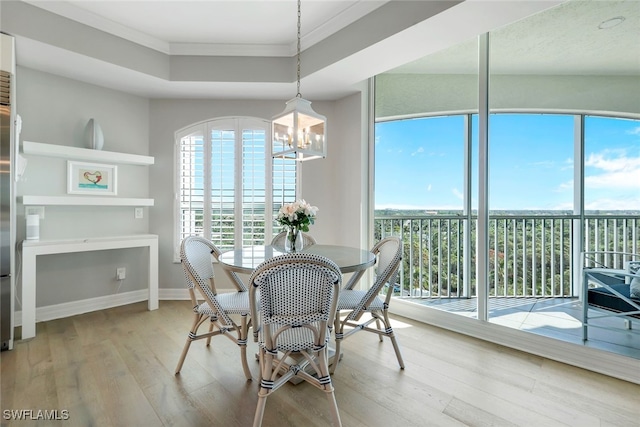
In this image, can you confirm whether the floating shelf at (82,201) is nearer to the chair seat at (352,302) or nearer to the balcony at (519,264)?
the chair seat at (352,302)

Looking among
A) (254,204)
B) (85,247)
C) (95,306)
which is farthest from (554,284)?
(95,306)

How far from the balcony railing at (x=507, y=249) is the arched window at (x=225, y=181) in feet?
5.23

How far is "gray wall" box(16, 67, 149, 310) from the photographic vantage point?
3.14 metres

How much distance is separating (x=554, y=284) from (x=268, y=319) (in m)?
2.76

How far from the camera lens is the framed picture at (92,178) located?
3344 mm

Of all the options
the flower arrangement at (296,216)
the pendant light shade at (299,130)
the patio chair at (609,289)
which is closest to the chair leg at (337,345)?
the flower arrangement at (296,216)

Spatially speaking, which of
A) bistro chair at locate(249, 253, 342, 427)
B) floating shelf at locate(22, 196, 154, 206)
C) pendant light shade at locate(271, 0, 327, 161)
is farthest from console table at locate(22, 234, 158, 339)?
bistro chair at locate(249, 253, 342, 427)

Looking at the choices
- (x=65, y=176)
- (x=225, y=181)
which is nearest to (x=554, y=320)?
(x=225, y=181)

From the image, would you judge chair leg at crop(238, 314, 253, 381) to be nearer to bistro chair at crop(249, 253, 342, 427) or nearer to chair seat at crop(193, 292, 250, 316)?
chair seat at crop(193, 292, 250, 316)

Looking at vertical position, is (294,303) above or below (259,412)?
above

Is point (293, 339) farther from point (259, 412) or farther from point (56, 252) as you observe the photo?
point (56, 252)

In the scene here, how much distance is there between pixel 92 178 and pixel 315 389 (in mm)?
3347

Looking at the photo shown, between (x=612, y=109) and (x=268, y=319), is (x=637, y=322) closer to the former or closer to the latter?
(x=612, y=109)

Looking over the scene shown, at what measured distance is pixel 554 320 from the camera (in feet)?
8.56
